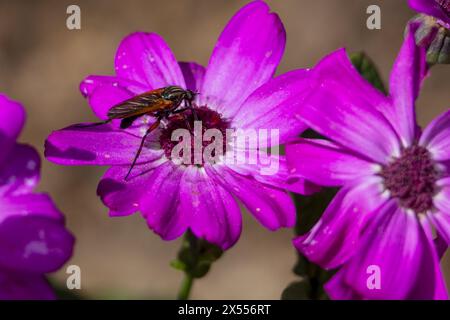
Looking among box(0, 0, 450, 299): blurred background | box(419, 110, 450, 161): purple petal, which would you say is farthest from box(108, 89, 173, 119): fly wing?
box(0, 0, 450, 299): blurred background

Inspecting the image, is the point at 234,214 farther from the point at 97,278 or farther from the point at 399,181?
the point at 97,278

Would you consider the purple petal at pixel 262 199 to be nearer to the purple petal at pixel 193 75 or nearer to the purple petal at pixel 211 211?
the purple petal at pixel 211 211

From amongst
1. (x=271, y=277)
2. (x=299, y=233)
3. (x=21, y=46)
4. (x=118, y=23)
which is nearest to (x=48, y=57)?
(x=21, y=46)

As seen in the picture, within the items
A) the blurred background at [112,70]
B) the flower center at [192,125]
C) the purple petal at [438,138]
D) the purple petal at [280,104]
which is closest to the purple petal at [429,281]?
the purple petal at [438,138]

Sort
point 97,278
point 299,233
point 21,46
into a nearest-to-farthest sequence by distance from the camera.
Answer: point 299,233 < point 97,278 < point 21,46

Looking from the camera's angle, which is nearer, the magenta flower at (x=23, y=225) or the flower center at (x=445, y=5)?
the magenta flower at (x=23, y=225)

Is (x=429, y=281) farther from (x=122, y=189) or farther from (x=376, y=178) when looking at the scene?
(x=122, y=189)
